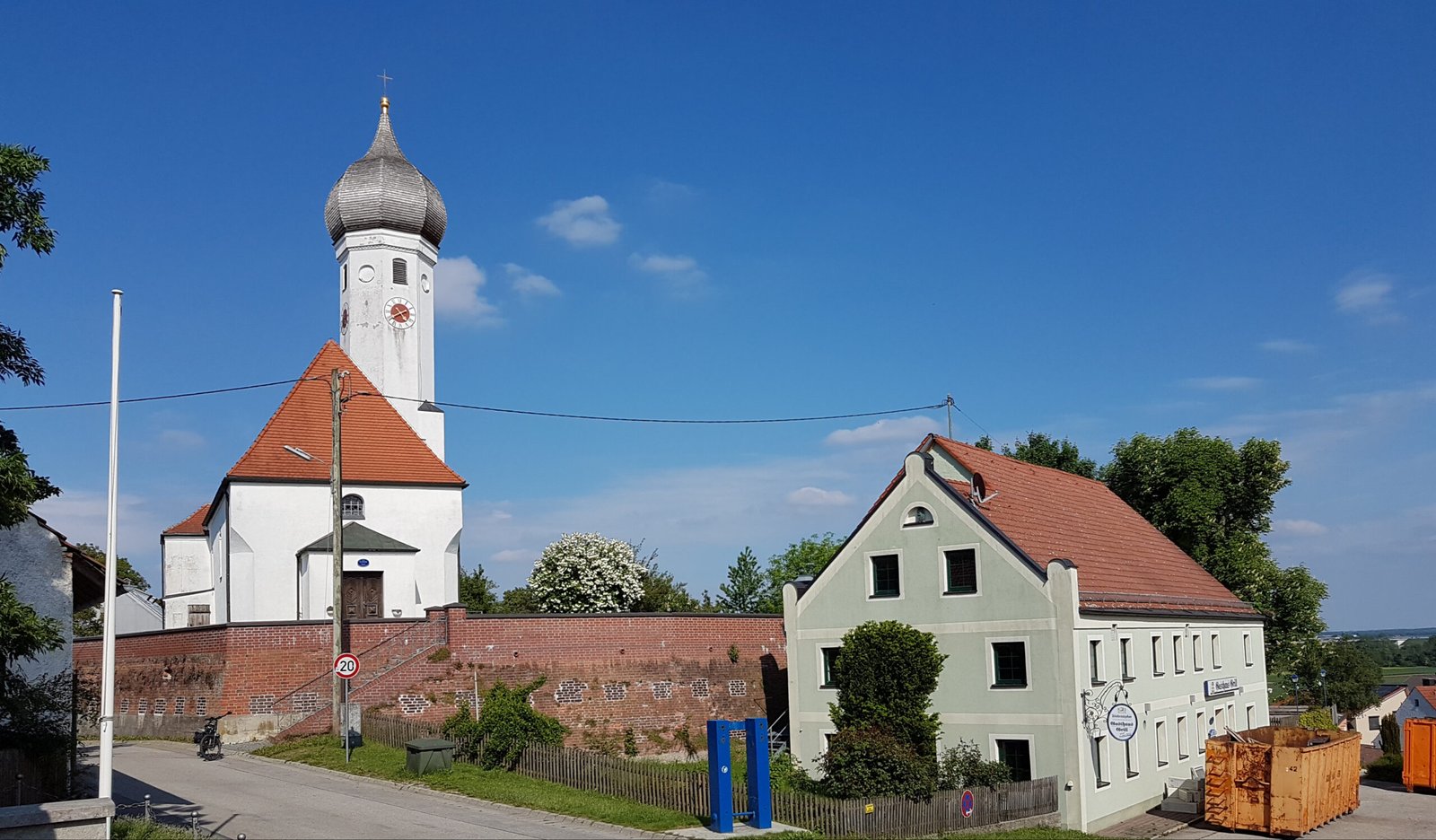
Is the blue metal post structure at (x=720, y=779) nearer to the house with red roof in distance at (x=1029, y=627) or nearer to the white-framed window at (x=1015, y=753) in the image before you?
the white-framed window at (x=1015, y=753)

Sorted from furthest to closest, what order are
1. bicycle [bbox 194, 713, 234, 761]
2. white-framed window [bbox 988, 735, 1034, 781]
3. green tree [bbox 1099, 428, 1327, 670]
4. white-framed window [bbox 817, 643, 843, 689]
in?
green tree [bbox 1099, 428, 1327, 670], white-framed window [bbox 817, 643, 843, 689], white-framed window [bbox 988, 735, 1034, 781], bicycle [bbox 194, 713, 234, 761]

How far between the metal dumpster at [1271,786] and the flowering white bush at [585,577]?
20.2m

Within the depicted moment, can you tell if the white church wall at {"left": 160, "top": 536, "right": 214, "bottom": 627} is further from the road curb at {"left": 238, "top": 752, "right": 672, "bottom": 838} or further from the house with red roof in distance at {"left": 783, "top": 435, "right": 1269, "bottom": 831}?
the house with red roof in distance at {"left": 783, "top": 435, "right": 1269, "bottom": 831}

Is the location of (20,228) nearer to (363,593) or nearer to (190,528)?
(363,593)

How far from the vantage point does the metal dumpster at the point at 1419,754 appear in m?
34.9

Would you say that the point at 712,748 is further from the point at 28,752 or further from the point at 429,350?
the point at 429,350

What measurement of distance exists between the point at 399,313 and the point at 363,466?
9.23m

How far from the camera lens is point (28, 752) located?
1903 cm

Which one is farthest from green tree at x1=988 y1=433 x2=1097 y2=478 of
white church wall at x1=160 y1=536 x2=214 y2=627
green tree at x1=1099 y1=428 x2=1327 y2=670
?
white church wall at x1=160 y1=536 x2=214 y2=627

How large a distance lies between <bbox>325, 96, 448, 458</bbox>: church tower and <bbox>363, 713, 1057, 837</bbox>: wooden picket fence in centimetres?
2534

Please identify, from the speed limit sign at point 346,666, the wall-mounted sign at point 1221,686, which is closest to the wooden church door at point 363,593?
the speed limit sign at point 346,666

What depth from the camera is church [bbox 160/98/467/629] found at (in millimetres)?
39062

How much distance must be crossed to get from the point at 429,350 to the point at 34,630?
113ft

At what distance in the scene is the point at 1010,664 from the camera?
27.8 m
